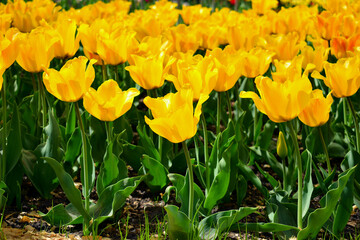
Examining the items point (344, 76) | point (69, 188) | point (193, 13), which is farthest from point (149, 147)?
point (193, 13)

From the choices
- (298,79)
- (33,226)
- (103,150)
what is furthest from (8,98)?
(298,79)

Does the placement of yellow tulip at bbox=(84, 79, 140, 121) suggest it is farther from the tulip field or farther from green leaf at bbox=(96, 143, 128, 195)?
green leaf at bbox=(96, 143, 128, 195)

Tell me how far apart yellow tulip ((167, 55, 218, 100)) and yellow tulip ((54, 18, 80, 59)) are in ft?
2.58

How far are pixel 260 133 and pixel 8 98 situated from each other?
1589 mm

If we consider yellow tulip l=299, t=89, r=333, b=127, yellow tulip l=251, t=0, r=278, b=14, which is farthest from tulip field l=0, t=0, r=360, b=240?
yellow tulip l=251, t=0, r=278, b=14

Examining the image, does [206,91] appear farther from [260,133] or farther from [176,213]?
[260,133]

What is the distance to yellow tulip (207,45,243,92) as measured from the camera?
250 cm

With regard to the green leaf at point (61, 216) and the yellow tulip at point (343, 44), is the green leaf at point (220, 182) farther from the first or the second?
the yellow tulip at point (343, 44)

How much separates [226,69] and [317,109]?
50cm

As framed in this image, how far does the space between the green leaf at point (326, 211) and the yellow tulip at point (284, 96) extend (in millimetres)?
304

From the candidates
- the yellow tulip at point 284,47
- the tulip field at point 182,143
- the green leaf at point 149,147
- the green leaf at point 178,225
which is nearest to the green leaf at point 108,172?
the tulip field at point 182,143

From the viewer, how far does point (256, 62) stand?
2.79 m

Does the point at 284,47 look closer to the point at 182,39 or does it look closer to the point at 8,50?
the point at 182,39

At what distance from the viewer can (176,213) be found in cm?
213
